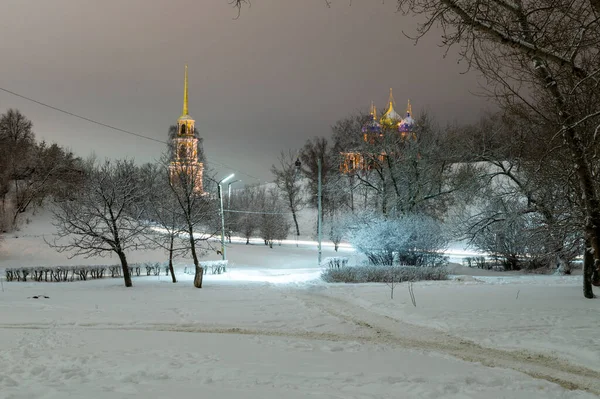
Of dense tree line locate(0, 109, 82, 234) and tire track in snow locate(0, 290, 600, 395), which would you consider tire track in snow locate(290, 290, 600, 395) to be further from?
dense tree line locate(0, 109, 82, 234)

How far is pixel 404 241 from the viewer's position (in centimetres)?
2809

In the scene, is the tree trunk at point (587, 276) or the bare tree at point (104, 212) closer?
the tree trunk at point (587, 276)

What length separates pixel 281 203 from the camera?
219 feet

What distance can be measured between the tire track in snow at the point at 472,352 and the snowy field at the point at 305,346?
0.10ft

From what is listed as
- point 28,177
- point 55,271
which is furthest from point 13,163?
point 55,271

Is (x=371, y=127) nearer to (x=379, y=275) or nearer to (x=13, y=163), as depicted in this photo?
(x=379, y=275)

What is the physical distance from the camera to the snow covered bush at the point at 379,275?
22438mm

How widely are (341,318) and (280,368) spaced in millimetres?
5056

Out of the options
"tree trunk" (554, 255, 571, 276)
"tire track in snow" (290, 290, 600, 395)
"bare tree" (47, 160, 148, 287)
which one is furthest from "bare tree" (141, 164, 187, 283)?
"tree trunk" (554, 255, 571, 276)

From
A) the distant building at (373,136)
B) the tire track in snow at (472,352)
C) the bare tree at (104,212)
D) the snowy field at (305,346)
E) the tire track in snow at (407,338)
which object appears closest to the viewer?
the snowy field at (305,346)

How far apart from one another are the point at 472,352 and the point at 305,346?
114 inches

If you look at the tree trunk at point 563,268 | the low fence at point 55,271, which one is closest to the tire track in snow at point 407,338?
the low fence at point 55,271

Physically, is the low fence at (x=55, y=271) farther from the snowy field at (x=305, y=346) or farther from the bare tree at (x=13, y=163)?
the bare tree at (x=13, y=163)

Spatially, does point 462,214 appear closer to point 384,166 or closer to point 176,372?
point 384,166
